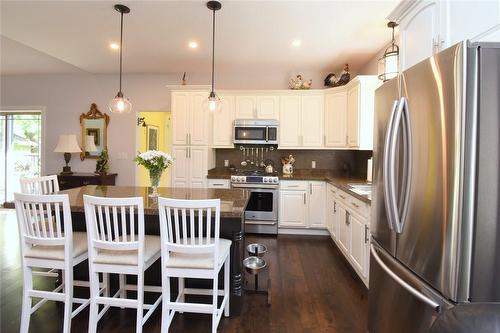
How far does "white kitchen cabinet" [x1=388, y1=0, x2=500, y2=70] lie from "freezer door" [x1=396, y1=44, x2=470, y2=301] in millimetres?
352

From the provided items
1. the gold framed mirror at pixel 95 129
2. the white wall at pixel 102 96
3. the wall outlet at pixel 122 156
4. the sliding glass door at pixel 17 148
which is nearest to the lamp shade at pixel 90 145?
the gold framed mirror at pixel 95 129

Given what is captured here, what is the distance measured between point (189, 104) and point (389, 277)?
381 centimetres

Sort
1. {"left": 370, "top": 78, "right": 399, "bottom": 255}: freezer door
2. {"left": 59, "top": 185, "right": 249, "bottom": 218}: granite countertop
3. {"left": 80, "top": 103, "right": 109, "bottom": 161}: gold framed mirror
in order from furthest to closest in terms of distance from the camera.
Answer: {"left": 80, "top": 103, "right": 109, "bottom": 161}: gold framed mirror
{"left": 59, "top": 185, "right": 249, "bottom": 218}: granite countertop
{"left": 370, "top": 78, "right": 399, "bottom": 255}: freezer door

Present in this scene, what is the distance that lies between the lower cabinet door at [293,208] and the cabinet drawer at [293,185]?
6 cm

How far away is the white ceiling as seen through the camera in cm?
281

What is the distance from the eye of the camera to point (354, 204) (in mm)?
2855

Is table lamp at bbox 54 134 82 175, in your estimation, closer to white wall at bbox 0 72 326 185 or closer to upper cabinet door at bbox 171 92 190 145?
white wall at bbox 0 72 326 185

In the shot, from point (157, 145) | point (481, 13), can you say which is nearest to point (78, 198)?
point (481, 13)

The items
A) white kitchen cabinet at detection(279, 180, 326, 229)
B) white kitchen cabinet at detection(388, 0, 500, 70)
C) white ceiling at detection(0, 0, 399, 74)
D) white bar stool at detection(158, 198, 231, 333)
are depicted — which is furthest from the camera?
white kitchen cabinet at detection(279, 180, 326, 229)

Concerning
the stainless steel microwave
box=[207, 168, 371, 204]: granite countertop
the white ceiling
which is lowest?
box=[207, 168, 371, 204]: granite countertop

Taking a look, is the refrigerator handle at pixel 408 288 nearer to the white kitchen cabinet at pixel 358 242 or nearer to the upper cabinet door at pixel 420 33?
the white kitchen cabinet at pixel 358 242

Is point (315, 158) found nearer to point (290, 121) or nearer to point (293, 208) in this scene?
point (290, 121)

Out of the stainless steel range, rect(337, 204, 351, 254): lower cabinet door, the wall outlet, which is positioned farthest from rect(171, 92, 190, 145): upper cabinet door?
rect(337, 204, 351, 254): lower cabinet door

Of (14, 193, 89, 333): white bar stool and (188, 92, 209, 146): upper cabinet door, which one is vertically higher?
(188, 92, 209, 146): upper cabinet door
